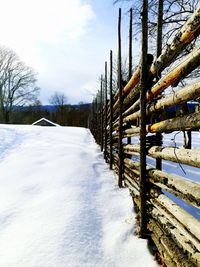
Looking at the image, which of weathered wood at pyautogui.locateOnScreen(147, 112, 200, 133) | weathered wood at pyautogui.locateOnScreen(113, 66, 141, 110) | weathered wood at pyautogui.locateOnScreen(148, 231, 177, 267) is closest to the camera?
weathered wood at pyautogui.locateOnScreen(147, 112, 200, 133)

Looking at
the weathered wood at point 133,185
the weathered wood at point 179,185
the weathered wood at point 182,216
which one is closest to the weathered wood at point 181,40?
the weathered wood at point 179,185

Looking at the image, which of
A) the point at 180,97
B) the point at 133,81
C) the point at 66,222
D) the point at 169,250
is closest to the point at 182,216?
the point at 169,250

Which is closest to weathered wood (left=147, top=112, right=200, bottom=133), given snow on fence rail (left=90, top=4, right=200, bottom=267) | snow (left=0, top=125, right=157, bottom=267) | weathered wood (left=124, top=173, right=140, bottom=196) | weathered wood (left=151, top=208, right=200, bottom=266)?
snow on fence rail (left=90, top=4, right=200, bottom=267)

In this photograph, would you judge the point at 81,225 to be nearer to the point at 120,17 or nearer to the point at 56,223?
the point at 56,223

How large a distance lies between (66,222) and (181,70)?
192cm

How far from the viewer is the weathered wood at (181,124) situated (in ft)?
6.53

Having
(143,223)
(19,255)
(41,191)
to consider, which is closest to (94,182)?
(41,191)

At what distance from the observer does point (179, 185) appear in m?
2.31

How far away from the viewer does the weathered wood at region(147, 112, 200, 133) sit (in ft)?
6.53

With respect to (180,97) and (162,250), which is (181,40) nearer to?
(180,97)

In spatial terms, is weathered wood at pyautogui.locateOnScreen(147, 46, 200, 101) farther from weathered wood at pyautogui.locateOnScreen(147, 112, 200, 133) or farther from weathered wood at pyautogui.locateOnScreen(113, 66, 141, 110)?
weathered wood at pyautogui.locateOnScreen(113, 66, 141, 110)

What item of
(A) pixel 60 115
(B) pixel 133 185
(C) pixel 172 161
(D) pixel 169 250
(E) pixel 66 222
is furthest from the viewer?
(A) pixel 60 115

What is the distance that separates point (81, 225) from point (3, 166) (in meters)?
4.03

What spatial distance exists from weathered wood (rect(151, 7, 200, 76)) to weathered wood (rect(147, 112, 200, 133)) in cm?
51
